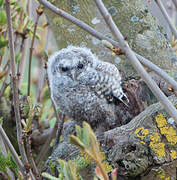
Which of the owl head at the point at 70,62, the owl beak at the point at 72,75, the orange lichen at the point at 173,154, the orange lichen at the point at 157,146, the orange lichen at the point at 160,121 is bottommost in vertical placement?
the orange lichen at the point at 173,154

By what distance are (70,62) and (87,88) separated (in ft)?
0.97

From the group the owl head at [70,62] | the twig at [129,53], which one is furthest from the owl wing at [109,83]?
the twig at [129,53]

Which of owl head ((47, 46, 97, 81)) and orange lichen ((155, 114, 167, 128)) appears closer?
orange lichen ((155, 114, 167, 128))

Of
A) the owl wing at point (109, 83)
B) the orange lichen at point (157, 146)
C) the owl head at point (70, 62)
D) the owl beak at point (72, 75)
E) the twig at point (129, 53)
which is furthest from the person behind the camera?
the owl beak at point (72, 75)

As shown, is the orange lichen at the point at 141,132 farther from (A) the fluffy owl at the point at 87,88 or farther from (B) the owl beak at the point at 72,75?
(B) the owl beak at the point at 72,75

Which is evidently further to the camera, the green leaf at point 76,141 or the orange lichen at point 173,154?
the orange lichen at point 173,154

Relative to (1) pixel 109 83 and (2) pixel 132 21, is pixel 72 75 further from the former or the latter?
(2) pixel 132 21

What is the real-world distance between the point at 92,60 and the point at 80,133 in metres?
1.74

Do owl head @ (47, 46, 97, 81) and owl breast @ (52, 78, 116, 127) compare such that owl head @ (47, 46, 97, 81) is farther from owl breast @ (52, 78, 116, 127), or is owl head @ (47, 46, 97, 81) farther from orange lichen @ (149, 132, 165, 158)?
orange lichen @ (149, 132, 165, 158)

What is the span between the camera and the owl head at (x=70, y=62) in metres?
2.55

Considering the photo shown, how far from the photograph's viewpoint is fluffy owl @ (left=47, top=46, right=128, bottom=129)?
7.88 feet

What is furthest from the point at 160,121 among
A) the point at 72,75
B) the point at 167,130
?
the point at 72,75

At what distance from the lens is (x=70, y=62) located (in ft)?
8.89

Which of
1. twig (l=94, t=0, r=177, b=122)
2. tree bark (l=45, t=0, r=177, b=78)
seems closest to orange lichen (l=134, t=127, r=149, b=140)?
twig (l=94, t=0, r=177, b=122)
